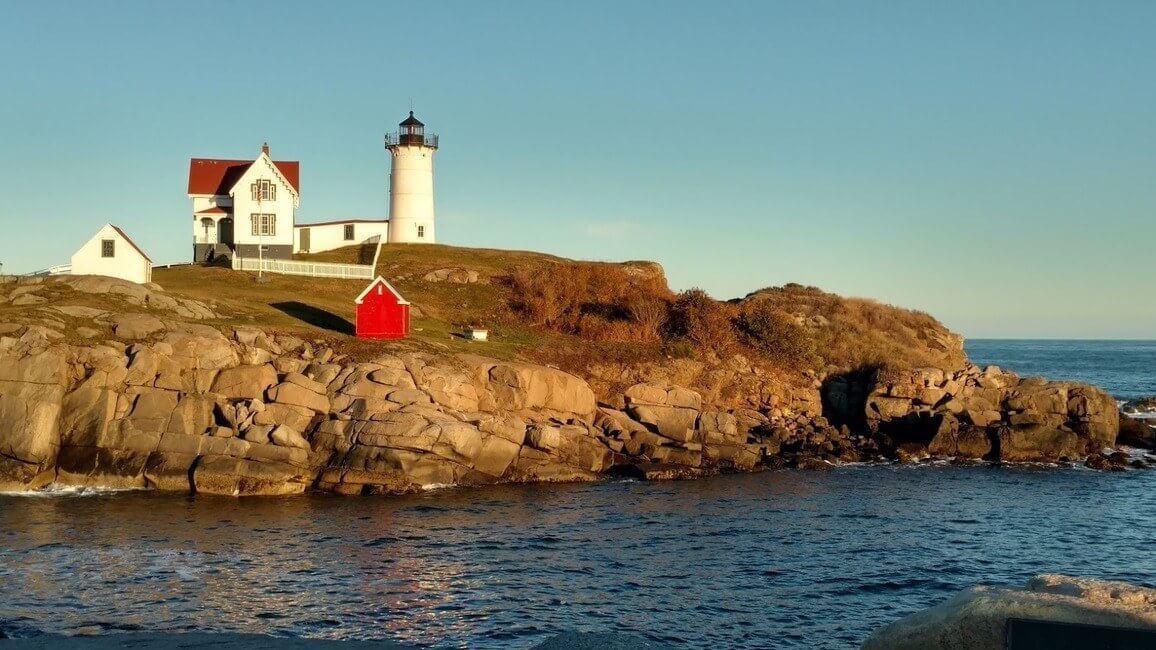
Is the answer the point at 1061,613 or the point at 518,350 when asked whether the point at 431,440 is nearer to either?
the point at 518,350

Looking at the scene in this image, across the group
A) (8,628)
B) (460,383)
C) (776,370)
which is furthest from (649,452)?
(8,628)

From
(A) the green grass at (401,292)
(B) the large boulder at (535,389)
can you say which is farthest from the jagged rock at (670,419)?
(A) the green grass at (401,292)

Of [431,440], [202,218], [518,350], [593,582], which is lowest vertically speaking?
[593,582]

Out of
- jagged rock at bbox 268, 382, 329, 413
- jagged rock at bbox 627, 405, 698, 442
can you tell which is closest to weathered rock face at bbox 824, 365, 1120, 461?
jagged rock at bbox 627, 405, 698, 442

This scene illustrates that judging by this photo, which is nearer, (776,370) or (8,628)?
(8,628)

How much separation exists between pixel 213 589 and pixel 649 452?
2169 cm

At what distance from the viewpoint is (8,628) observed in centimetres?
1912

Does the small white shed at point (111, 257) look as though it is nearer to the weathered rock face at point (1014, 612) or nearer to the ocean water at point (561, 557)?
the ocean water at point (561, 557)

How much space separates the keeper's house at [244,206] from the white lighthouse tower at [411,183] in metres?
10.3

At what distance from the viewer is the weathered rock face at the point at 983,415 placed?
152 ft

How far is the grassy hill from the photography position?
49344mm

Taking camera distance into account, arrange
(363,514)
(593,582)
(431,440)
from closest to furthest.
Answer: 1. (593,582)
2. (363,514)
3. (431,440)

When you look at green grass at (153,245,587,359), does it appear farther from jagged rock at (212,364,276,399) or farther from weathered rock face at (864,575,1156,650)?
weathered rock face at (864,575,1156,650)

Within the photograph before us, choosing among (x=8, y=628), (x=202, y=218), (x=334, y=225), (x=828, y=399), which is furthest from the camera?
(x=334, y=225)
